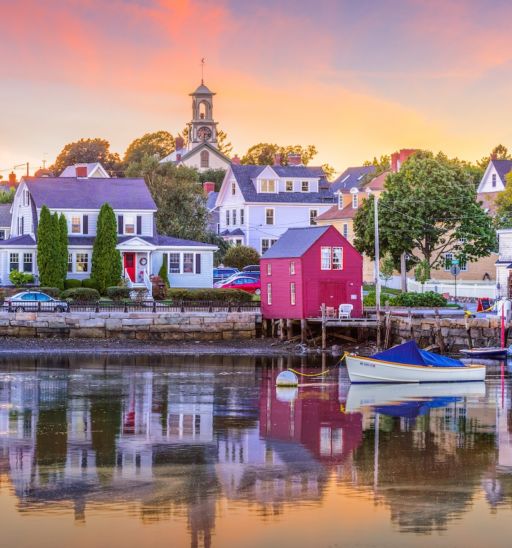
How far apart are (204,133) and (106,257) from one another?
93329mm

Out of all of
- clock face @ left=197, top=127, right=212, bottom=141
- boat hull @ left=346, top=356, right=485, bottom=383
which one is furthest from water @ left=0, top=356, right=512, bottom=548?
clock face @ left=197, top=127, right=212, bottom=141

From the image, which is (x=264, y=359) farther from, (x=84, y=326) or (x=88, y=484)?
(x=88, y=484)

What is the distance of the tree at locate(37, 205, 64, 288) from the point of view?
76.3m

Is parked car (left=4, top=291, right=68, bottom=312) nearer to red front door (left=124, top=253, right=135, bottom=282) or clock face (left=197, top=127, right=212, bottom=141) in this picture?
red front door (left=124, top=253, right=135, bottom=282)

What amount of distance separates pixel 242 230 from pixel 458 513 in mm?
83822

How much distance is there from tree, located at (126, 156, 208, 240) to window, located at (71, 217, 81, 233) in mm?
17931

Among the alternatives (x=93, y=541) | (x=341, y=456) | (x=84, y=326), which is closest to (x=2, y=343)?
(x=84, y=326)

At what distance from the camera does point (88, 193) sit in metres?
83.1

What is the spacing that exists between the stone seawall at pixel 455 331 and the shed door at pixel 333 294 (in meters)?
5.21

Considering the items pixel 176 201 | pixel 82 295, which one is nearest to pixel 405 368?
pixel 82 295

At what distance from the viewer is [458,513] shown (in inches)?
1021

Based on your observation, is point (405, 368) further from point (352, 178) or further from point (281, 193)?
point (352, 178)

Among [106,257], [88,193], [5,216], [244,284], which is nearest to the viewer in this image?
[106,257]

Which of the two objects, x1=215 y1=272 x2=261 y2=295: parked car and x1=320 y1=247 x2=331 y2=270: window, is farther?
x1=215 y1=272 x2=261 y2=295: parked car
